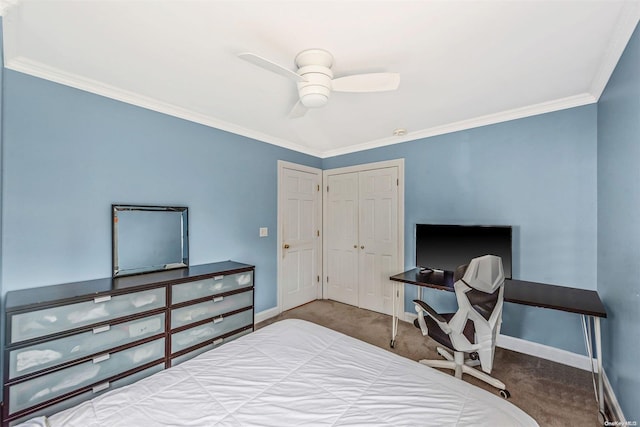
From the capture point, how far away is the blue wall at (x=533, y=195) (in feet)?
7.78

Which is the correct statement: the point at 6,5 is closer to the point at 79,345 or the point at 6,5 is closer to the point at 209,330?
the point at 79,345

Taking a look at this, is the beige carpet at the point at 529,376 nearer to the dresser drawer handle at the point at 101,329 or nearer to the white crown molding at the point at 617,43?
the dresser drawer handle at the point at 101,329

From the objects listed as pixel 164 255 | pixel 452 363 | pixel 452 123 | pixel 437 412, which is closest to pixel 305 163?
pixel 452 123

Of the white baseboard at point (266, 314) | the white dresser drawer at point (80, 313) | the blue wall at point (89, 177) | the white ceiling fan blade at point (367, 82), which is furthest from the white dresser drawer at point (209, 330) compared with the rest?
the white ceiling fan blade at point (367, 82)

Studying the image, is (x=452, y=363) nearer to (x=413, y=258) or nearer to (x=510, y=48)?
(x=413, y=258)

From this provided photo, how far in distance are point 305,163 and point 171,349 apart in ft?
9.16

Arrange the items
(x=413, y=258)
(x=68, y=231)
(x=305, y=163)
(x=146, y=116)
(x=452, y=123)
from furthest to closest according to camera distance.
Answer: (x=305, y=163) < (x=413, y=258) < (x=452, y=123) < (x=146, y=116) < (x=68, y=231)

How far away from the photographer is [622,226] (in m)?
1.66

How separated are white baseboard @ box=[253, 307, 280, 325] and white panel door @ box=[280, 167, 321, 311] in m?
0.12

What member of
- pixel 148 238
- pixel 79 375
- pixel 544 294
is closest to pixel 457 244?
pixel 544 294

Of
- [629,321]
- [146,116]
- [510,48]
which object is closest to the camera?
[629,321]

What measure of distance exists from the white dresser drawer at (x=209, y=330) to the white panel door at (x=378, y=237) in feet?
5.64

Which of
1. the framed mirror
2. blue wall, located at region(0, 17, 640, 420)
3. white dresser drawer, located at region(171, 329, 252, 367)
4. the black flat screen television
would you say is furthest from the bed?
the black flat screen television

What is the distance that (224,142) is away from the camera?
3088 mm
